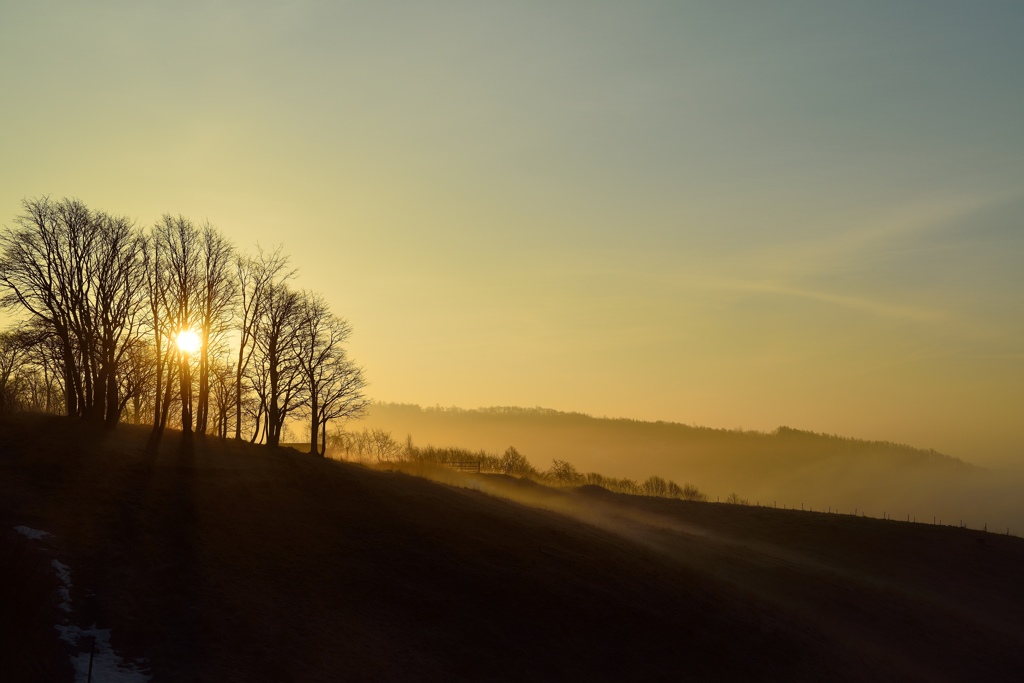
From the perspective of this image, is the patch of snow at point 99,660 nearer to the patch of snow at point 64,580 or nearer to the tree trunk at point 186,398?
the patch of snow at point 64,580

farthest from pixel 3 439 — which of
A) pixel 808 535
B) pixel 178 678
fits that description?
pixel 808 535

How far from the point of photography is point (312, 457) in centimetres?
5212

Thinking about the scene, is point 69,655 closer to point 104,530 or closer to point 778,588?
point 104,530

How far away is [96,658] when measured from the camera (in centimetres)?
2289

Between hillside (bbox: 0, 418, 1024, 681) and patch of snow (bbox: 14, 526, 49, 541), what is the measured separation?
420mm

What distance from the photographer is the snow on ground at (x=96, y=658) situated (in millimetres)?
22047

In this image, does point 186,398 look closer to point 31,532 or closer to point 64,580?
point 31,532

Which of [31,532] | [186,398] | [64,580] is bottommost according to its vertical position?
[64,580]

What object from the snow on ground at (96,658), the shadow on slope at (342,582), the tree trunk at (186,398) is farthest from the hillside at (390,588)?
the tree trunk at (186,398)

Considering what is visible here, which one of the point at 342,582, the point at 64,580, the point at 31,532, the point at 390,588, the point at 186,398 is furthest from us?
the point at 186,398

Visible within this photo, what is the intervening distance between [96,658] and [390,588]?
1332 cm

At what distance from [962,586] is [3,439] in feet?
224

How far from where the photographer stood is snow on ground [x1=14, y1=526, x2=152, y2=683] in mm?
22047

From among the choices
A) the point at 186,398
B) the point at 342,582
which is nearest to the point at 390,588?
the point at 342,582
